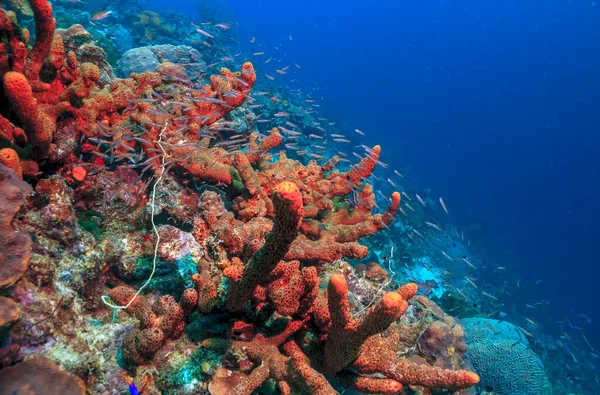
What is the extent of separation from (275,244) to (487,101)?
500ft

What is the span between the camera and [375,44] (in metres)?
150

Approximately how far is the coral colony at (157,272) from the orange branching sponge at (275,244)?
14mm

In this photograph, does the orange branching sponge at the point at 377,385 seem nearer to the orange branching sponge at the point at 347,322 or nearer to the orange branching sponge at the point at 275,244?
the orange branching sponge at the point at 347,322

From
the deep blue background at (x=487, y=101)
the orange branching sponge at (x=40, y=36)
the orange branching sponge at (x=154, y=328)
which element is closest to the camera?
the orange branching sponge at (x=154, y=328)

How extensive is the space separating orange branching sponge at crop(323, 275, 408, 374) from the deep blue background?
30.1 m

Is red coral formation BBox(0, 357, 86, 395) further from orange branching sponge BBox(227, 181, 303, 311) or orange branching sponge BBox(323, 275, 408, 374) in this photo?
orange branching sponge BBox(323, 275, 408, 374)

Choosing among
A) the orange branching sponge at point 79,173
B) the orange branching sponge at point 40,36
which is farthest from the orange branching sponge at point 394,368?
the orange branching sponge at point 40,36

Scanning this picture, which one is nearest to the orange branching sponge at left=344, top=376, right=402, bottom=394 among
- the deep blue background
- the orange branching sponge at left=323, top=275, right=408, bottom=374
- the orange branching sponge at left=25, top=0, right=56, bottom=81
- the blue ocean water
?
the orange branching sponge at left=323, top=275, right=408, bottom=374

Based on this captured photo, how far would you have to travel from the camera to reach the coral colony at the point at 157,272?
2.50 metres

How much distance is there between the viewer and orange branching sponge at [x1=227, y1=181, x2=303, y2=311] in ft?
6.58

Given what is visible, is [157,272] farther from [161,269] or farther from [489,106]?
[489,106]

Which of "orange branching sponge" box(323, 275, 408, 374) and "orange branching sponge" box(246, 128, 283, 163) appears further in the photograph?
"orange branching sponge" box(246, 128, 283, 163)

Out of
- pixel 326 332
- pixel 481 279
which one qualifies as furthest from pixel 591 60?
pixel 326 332

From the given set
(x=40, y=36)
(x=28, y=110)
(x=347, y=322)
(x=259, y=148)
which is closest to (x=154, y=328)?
(x=347, y=322)
